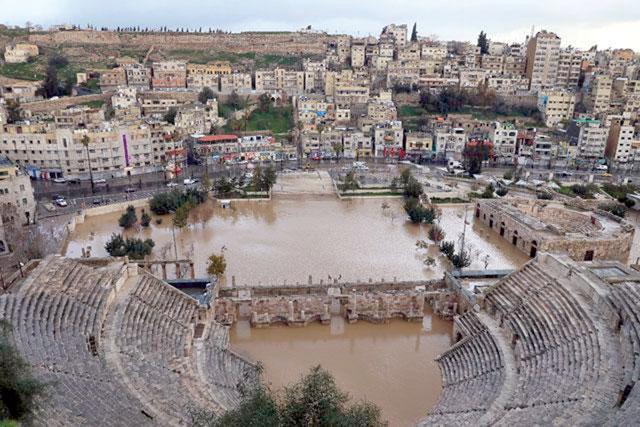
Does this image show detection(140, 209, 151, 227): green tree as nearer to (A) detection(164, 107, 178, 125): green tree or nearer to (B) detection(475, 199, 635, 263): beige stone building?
(A) detection(164, 107, 178, 125): green tree

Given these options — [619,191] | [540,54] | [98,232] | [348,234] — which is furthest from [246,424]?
[540,54]

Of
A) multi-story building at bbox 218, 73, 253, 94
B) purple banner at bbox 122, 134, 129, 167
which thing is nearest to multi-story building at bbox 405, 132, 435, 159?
multi-story building at bbox 218, 73, 253, 94

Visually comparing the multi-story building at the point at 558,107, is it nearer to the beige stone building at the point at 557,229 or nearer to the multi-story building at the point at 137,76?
the beige stone building at the point at 557,229

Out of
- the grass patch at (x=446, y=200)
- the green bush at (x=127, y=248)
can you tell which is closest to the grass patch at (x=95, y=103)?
the green bush at (x=127, y=248)

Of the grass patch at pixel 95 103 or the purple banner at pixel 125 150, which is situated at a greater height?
the grass patch at pixel 95 103

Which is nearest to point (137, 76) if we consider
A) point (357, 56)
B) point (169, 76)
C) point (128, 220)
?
point (169, 76)

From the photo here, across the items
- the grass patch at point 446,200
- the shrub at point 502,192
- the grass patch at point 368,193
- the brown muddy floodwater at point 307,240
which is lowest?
the brown muddy floodwater at point 307,240

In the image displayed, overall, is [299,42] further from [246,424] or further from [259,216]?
[246,424]
